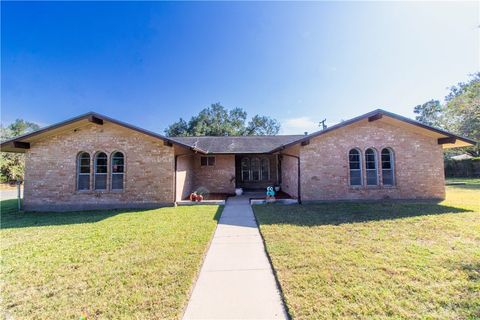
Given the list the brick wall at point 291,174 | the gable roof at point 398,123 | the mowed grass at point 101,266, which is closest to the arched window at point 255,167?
the brick wall at point 291,174

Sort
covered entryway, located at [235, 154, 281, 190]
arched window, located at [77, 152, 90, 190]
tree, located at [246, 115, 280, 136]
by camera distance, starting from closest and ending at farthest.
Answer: arched window, located at [77, 152, 90, 190]
covered entryway, located at [235, 154, 281, 190]
tree, located at [246, 115, 280, 136]

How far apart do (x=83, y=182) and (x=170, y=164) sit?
4461mm

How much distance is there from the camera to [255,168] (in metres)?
15.9

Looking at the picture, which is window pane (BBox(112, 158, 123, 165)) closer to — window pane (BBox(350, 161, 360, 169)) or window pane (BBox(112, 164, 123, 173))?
window pane (BBox(112, 164, 123, 173))

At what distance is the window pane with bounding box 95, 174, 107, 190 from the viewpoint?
9.84 metres

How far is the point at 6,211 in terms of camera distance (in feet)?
31.4

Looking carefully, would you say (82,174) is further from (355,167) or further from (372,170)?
(372,170)

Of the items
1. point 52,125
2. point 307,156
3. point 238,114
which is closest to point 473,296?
point 307,156

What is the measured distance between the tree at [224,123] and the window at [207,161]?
28.0 meters

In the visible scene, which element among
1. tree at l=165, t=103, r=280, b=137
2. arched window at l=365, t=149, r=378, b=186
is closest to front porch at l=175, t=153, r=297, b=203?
arched window at l=365, t=149, r=378, b=186

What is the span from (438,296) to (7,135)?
50.0 metres

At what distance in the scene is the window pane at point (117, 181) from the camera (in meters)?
9.84

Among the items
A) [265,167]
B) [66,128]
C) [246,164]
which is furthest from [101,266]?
[265,167]

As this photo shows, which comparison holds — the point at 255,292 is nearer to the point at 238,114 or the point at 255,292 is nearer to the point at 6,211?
the point at 6,211
